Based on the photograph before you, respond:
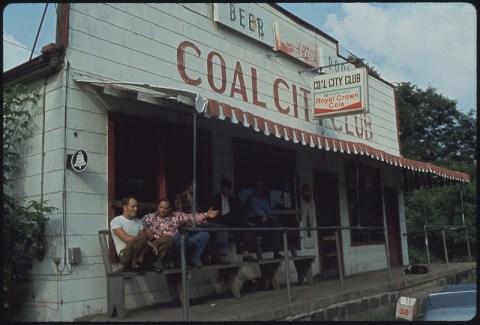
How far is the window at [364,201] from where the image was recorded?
1198cm

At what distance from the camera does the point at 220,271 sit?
7336 millimetres

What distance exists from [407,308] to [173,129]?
13.4 feet

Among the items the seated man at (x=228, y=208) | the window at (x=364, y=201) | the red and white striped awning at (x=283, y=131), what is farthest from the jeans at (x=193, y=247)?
the window at (x=364, y=201)

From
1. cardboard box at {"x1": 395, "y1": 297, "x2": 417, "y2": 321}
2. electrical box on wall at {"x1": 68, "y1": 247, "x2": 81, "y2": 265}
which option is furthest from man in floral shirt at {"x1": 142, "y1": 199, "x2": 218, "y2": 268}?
cardboard box at {"x1": 395, "y1": 297, "x2": 417, "y2": 321}

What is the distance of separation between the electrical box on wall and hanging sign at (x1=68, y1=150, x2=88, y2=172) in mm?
900

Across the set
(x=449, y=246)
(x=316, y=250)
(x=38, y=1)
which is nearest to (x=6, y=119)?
(x=38, y=1)

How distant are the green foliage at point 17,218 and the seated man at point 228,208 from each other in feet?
8.68

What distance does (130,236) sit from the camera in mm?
6008

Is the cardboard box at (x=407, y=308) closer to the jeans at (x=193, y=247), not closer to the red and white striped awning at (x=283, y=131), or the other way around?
the red and white striped awning at (x=283, y=131)

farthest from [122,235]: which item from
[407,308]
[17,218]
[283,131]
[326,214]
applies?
[326,214]

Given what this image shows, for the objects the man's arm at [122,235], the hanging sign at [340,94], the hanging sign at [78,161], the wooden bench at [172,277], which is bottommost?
the wooden bench at [172,277]

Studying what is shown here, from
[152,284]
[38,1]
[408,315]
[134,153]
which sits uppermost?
[38,1]

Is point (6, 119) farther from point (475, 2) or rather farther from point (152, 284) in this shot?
point (475, 2)

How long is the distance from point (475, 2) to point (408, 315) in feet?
13.4
